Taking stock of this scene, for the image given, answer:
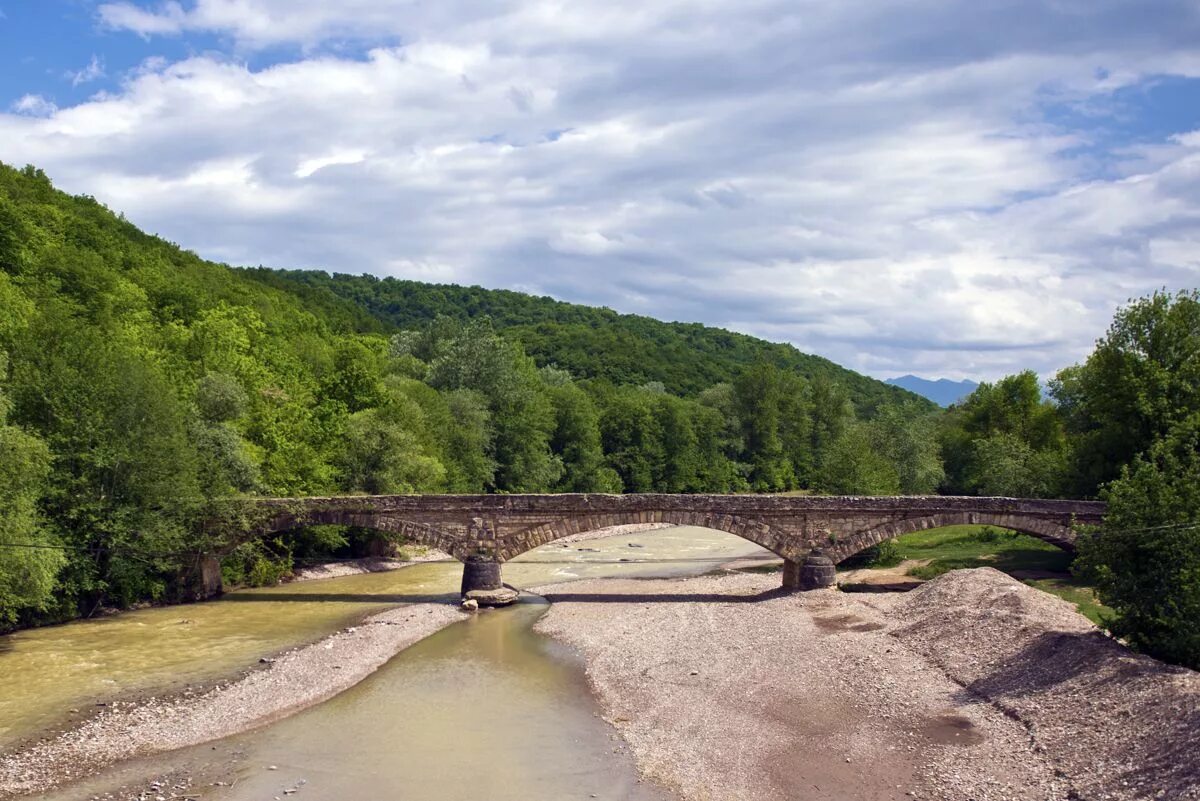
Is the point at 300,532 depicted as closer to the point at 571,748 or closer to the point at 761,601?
the point at 761,601

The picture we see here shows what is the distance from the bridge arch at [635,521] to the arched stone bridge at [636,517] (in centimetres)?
5

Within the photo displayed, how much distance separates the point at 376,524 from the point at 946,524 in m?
27.0

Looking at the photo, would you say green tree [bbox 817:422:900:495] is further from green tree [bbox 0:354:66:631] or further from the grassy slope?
green tree [bbox 0:354:66:631]

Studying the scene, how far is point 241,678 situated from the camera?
2984cm

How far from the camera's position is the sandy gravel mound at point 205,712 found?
21.9 metres

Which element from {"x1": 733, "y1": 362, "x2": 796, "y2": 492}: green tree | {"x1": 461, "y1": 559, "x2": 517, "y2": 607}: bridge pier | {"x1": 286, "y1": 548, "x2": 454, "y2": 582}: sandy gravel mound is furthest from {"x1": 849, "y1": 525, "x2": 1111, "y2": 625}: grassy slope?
{"x1": 733, "y1": 362, "x2": 796, "y2": 492}: green tree

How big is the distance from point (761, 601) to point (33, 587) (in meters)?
29.1

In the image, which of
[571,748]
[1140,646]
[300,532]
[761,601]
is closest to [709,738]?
[571,748]

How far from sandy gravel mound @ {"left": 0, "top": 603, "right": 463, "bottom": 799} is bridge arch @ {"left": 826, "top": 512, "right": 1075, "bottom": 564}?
67.7ft

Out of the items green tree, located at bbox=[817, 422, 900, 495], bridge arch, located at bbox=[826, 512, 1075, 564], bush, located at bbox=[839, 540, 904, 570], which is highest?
green tree, located at bbox=[817, 422, 900, 495]

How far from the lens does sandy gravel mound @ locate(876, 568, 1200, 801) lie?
63.1 ft

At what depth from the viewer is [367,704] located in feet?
90.6

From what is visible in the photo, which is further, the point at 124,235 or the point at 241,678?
the point at 124,235

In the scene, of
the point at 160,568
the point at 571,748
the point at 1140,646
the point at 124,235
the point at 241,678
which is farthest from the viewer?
the point at 124,235
